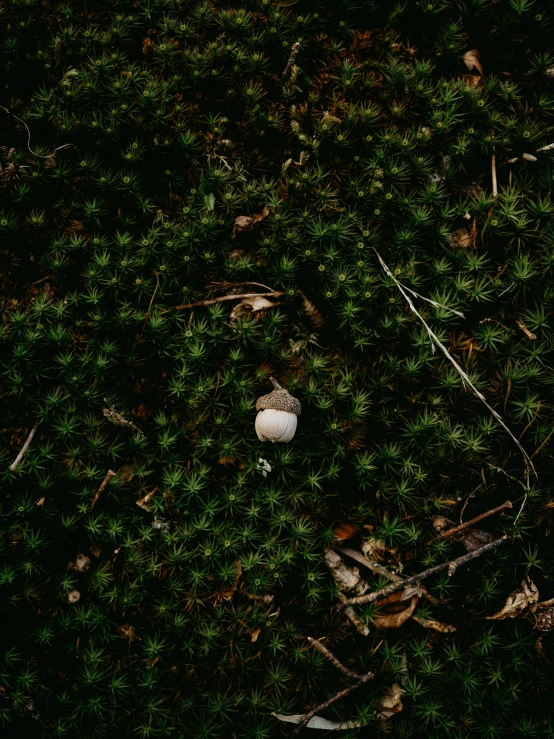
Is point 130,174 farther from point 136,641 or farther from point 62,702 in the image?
point 62,702

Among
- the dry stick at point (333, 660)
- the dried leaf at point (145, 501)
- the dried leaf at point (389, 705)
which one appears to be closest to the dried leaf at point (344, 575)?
the dry stick at point (333, 660)

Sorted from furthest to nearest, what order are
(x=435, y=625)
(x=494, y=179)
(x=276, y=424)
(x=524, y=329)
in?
(x=494, y=179) < (x=524, y=329) < (x=435, y=625) < (x=276, y=424)

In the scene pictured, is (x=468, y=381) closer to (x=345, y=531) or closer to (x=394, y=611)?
(x=345, y=531)

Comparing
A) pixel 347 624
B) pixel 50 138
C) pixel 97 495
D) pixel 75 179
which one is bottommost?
pixel 347 624

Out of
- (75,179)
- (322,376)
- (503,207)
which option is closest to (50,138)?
(75,179)

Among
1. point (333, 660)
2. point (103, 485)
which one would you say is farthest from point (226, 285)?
point (333, 660)

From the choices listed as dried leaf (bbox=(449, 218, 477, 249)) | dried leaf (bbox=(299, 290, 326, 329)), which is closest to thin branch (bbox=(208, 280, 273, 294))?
dried leaf (bbox=(299, 290, 326, 329))

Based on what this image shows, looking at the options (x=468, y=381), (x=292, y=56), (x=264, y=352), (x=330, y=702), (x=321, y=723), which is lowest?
(x=321, y=723)
